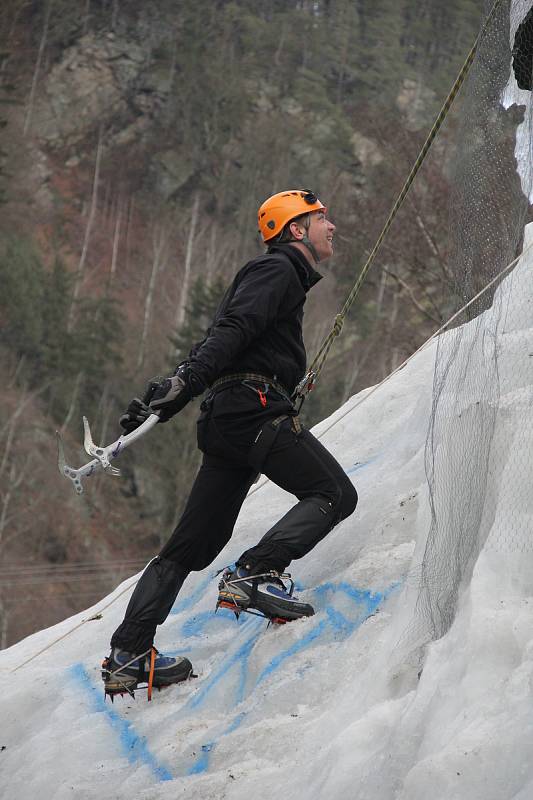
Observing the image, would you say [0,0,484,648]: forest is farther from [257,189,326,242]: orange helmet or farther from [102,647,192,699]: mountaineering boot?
[102,647,192,699]: mountaineering boot

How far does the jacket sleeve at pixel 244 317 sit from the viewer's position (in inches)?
167

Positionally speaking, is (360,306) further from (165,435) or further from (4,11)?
(4,11)

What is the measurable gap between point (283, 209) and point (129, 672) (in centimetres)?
203

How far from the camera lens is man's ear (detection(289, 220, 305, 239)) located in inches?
184

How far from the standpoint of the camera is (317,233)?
4.71 meters

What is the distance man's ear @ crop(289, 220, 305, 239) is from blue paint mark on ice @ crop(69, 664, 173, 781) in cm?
215

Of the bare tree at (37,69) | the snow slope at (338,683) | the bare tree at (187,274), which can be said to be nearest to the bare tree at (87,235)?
the bare tree at (37,69)

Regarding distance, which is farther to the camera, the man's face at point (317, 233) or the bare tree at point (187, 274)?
the bare tree at point (187, 274)

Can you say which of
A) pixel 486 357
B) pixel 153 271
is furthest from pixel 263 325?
pixel 153 271

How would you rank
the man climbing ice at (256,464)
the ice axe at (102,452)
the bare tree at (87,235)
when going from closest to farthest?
1. the ice axe at (102,452)
2. the man climbing ice at (256,464)
3. the bare tree at (87,235)

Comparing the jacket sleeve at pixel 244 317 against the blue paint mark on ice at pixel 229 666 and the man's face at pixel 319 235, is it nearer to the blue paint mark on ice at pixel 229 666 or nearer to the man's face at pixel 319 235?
the man's face at pixel 319 235

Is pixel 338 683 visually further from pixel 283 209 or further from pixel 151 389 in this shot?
pixel 283 209

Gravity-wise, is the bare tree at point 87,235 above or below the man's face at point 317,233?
below

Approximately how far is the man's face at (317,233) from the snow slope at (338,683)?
85 cm
